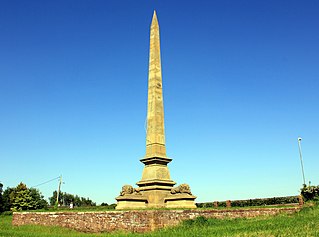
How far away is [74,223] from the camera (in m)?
12.8

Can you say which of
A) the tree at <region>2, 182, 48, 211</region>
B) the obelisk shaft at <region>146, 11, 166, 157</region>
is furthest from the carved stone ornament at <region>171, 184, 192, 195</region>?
the tree at <region>2, 182, 48, 211</region>

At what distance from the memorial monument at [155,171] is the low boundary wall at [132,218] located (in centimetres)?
185

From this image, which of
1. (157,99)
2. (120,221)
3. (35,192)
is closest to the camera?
(120,221)

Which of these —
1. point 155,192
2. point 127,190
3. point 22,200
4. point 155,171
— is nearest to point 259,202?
point 155,171

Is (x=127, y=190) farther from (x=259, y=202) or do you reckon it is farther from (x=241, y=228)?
(x=259, y=202)

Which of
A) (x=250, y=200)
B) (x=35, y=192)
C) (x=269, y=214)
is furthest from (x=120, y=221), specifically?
(x=35, y=192)

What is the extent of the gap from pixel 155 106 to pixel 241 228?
8456mm

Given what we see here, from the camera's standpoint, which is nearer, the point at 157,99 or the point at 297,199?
the point at 157,99

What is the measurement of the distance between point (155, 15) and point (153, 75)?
14.0 ft

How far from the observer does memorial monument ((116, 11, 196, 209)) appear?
1416 centimetres

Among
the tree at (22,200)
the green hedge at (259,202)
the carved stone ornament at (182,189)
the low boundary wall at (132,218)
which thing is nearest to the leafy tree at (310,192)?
the green hedge at (259,202)

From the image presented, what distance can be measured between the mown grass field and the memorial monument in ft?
9.15

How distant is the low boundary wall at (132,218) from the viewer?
1085cm

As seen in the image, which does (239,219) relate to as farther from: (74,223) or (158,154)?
(74,223)
